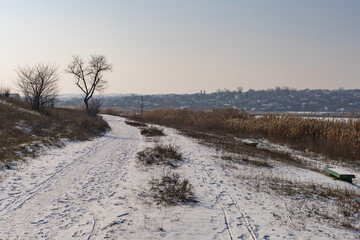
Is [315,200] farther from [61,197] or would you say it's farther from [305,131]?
[305,131]

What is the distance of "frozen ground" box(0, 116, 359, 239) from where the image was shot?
15.4 ft

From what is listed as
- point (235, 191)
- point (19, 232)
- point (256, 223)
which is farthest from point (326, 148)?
point (19, 232)

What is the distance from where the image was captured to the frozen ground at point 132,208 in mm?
4699

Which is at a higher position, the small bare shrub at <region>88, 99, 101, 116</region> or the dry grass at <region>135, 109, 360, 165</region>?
the small bare shrub at <region>88, 99, 101, 116</region>

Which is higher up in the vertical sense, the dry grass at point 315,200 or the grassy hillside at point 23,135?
the grassy hillside at point 23,135

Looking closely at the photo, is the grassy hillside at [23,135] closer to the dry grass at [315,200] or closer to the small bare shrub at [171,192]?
the small bare shrub at [171,192]

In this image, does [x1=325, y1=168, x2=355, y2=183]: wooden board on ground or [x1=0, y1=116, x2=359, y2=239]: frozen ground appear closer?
[x1=0, y1=116, x2=359, y2=239]: frozen ground

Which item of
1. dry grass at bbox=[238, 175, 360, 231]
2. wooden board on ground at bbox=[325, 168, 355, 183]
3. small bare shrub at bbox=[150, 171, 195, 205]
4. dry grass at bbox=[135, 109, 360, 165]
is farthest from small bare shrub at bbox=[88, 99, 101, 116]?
wooden board on ground at bbox=[325, 168, 355, 183]

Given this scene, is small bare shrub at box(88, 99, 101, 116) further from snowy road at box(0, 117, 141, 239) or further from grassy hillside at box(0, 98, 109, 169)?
snowy road at box(0, 117, 141, 239)

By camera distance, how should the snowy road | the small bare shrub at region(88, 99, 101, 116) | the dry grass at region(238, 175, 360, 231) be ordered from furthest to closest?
the small bare shrub at region(88, 99, 101, 116) → the dry grass at region(238, 175, 360, 231) → the snowy road

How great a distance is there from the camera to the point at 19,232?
14.7 ft

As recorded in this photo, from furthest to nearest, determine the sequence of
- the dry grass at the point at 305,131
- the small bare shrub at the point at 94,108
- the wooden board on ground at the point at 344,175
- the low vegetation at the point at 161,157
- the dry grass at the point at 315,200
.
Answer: the small bare shrub at the point at 94,108 → the dry grass at the point at 305,131 → the low vegetation at the point at 161,157 → the wooden board on ground at the point at 344,175 → the dry grass at the point at 315,200

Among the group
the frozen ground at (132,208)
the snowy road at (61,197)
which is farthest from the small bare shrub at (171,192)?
the snowy road at (61,197)

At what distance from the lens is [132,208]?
5785 mm
